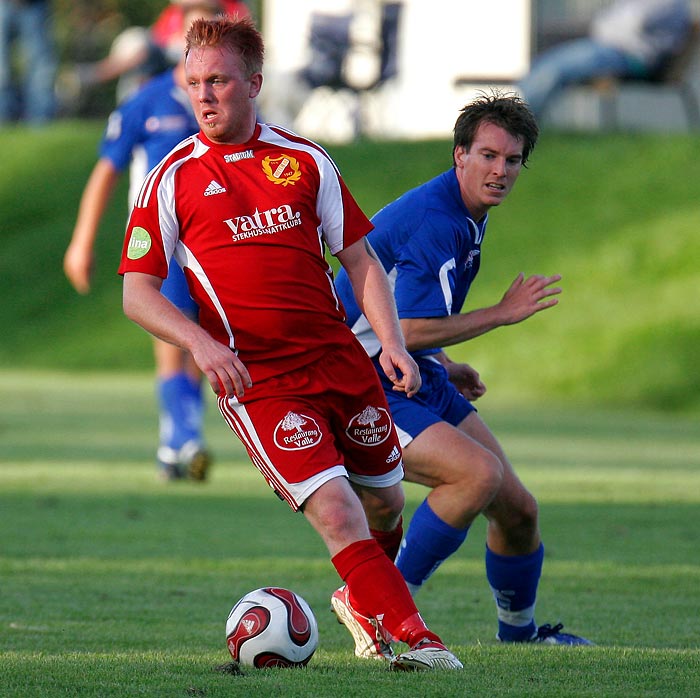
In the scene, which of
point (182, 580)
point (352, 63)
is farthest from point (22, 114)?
point (182, 580)

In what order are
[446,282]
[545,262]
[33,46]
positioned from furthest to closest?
[33,46] → [545,262] → [446,282]

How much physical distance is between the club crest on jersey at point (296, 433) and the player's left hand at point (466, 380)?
1402mm

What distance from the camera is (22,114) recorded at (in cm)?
2962

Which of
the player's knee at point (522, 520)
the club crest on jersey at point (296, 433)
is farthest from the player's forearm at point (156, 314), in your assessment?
the player's knee at point (522, 520)

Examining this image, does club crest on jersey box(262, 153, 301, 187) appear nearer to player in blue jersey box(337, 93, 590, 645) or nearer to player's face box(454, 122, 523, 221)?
player in blue jersey box(337, 93, 590, 645)

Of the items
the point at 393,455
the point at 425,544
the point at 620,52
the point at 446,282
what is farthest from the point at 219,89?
the point at 620,52

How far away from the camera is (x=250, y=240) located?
16.4 feet

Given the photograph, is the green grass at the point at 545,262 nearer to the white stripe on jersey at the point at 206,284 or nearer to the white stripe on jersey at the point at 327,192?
the white stripe on jersey at the point at 327,192

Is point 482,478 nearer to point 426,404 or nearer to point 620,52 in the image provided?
point 426,404

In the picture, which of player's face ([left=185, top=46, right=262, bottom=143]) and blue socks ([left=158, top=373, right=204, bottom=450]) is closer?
player's face ([left=185, top=46, right=262, bottom=143])

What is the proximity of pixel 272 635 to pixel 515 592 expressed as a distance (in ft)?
4.00

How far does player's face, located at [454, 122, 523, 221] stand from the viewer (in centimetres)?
568

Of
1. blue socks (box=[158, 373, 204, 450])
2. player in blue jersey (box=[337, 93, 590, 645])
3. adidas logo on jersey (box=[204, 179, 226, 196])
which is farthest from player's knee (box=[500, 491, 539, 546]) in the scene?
blue socks (box=[158, 373, 204, 450])

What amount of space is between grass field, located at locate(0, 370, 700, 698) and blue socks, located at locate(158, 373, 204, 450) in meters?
0.33
